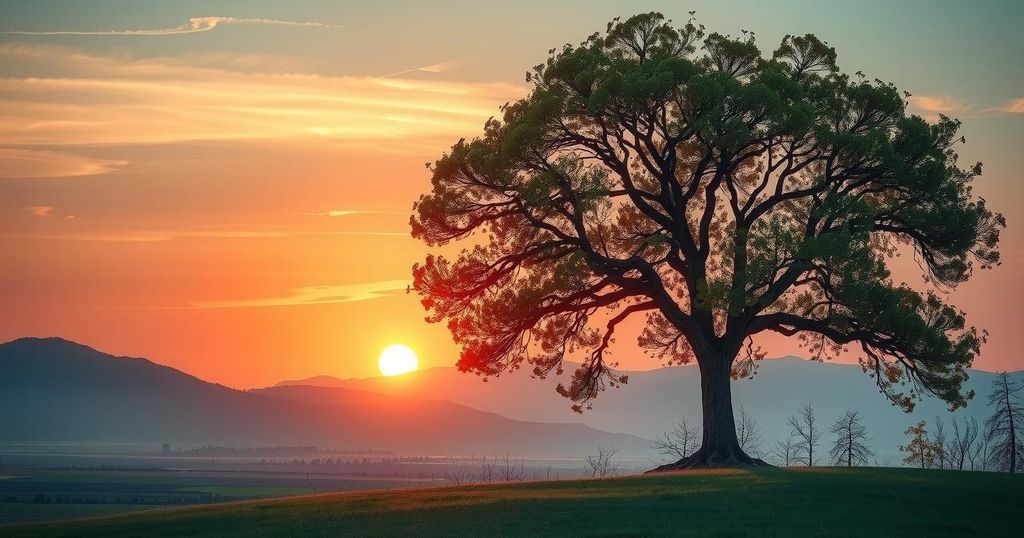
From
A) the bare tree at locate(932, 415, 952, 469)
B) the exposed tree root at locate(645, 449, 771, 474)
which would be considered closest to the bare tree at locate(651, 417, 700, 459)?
the exposed tree root at locate(645, 449, 771, 474)

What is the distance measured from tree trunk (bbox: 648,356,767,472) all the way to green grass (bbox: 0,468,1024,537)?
147 inches

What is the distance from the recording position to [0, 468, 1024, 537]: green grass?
30.8m

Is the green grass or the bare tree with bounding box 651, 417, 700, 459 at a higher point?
the bare tree with bounding box 651, 417, 700, 459

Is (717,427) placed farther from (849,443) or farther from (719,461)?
(849,443)

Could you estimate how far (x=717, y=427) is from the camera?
46.9 metres

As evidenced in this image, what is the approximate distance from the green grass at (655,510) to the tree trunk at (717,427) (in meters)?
3.73

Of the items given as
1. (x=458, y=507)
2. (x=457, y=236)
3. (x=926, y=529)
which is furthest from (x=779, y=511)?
(x=457, y=236)

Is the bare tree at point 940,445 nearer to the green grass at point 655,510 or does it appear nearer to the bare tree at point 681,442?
the bare tree at point 681,442

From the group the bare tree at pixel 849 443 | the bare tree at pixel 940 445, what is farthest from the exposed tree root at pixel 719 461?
the bare tree at pixel 940 445

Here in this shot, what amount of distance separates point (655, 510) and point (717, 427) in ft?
46.1

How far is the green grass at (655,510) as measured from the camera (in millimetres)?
30844

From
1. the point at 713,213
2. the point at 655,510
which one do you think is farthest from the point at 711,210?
the point at 655,510

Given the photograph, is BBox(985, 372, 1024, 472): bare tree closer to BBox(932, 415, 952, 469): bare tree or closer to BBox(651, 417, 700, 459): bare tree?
BBox(932, 415, 952, 469): bare tree

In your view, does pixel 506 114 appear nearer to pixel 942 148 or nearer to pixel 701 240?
pixel 701 240
